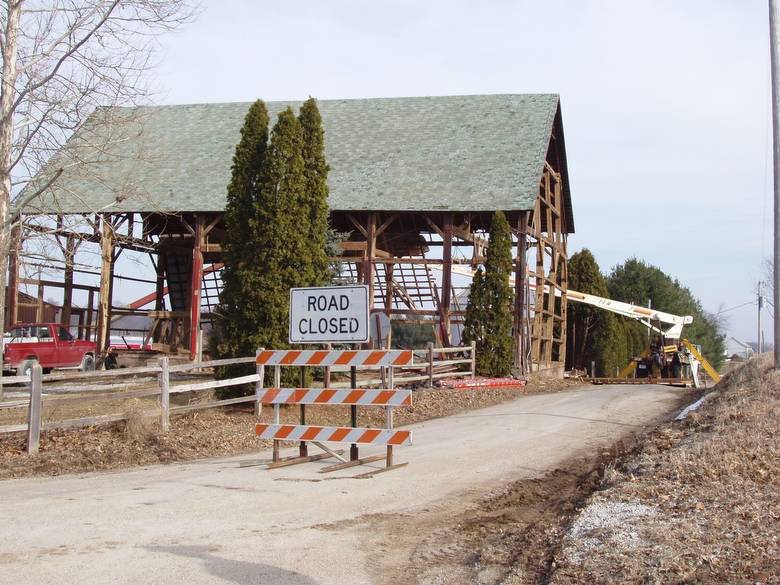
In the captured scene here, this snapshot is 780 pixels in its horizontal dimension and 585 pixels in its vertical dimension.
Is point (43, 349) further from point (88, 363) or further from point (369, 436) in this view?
point (369, 436)

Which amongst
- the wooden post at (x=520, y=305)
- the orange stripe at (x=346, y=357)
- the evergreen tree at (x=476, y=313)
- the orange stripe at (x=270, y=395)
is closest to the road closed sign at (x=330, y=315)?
the orange stripe at (x=346, y=357)

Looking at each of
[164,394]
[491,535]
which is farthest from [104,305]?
[491,535]

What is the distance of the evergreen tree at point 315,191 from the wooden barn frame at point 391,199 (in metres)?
6.29

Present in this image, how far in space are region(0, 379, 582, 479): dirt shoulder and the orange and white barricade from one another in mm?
2235

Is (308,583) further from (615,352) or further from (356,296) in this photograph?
(615,352)

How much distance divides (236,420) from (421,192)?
42.3ft

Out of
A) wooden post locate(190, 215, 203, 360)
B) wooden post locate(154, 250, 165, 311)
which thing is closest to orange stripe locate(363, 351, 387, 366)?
wooden post locate(190, 215, 203, 360)

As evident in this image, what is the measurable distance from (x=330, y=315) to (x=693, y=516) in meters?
5.46

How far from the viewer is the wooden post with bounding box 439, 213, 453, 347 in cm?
2617

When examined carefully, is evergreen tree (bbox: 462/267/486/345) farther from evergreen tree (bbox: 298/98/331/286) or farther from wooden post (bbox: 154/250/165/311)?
wooden post (bbox: 154/250/165/311)

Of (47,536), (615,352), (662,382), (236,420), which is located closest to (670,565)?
(47,536)

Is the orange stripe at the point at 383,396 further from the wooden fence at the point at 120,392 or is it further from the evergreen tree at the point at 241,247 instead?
the evergreen tree at the point at 241,247

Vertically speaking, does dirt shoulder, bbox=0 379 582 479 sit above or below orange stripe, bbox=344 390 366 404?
below

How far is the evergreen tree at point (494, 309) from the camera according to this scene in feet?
83.6
